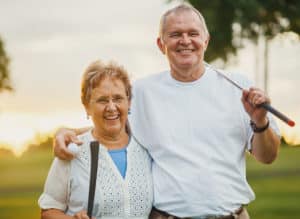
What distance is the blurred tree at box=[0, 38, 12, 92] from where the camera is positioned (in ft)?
116

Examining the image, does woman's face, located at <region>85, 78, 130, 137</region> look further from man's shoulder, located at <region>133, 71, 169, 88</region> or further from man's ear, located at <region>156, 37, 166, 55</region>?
man's ear, located at <region>156, 37, 166, 55</region>

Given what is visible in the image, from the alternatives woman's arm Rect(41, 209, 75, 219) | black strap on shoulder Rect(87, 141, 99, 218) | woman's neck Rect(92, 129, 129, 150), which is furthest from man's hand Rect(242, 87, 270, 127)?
woman's arm Rect(41, 209, 75, 219)

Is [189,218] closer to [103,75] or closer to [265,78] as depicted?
[103,75]

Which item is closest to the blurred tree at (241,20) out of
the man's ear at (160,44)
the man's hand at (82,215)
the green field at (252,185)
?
the green field at (252,185)

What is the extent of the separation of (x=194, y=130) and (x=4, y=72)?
104ft

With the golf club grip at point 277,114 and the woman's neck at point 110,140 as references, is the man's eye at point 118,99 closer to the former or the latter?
the woman's neck at point 110,140

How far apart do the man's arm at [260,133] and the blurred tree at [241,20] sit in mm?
21033

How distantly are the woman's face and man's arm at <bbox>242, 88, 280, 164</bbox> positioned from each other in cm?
63

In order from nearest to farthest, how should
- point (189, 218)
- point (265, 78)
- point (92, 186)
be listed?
1. point (92, 186)
2. point (189, 218)
3. point (265, 78)

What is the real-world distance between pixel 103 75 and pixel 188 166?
676 mm

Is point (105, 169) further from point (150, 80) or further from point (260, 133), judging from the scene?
point (260, 133)

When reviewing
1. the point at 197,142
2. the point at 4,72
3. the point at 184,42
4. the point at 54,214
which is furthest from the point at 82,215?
the point at 4,72

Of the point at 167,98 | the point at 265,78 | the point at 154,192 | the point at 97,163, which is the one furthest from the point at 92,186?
the point at 265,78

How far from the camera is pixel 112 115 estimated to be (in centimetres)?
422
